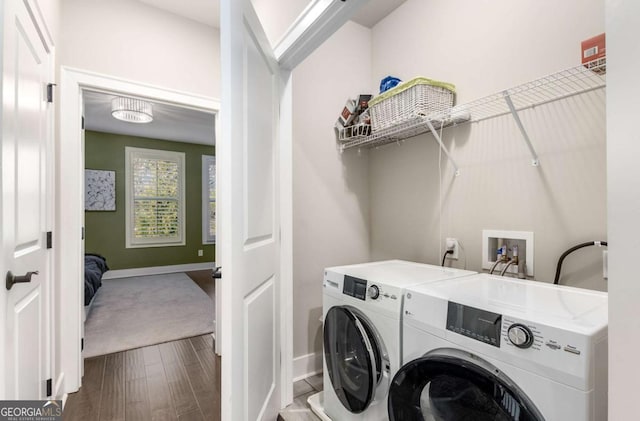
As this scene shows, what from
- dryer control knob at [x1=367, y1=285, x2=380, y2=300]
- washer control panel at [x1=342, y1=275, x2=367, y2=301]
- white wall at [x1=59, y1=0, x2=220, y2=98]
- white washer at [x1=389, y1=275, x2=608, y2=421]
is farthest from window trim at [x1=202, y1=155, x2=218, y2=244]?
white washer at [x1=389, y1=275, x2=608, y2=421]

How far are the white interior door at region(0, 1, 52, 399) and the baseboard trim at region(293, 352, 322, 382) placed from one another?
1.33 meters

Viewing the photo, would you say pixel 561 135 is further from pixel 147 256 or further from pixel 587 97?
pixel 147 256

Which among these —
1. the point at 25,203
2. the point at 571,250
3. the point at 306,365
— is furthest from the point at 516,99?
the point at 25,203

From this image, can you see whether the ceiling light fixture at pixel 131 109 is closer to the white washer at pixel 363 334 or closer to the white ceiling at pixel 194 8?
the white ceiling at pixel 194 8

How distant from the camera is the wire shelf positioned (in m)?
1.23

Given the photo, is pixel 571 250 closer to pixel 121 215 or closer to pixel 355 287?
pixel 355 287

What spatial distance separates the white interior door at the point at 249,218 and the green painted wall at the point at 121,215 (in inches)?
192

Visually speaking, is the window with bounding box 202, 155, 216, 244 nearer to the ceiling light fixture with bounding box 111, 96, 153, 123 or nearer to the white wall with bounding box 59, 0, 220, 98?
the ceiling light fixture with bounding box 111, 96, 153, 123

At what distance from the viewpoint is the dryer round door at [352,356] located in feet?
4.09

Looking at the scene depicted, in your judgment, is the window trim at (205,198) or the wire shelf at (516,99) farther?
the window trim at (205,198)

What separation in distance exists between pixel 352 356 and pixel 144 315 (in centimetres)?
292

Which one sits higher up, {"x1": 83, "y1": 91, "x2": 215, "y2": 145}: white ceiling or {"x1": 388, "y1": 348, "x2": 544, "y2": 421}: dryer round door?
{"x1": 83, "y1": 91, "x2": 215, "y2": 145}: white ceiling

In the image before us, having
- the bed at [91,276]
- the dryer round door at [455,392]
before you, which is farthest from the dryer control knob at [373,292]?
the bed at [91,276]

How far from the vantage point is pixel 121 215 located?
5.36m
